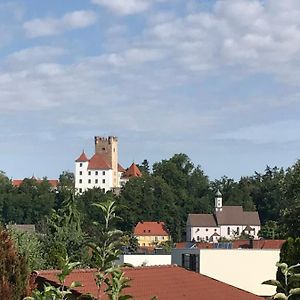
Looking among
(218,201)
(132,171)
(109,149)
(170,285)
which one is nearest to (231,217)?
(218,201)

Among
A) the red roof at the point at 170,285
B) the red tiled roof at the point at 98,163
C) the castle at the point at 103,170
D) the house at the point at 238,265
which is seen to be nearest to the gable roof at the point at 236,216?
the castle at the point at 103,170

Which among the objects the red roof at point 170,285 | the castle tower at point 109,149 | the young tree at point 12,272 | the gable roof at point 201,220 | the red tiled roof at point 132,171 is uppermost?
the castle tower at point 109,149

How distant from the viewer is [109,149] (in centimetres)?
18025

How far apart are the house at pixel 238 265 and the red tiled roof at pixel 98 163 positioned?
13755 centimetres

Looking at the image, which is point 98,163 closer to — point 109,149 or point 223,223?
point 109,149

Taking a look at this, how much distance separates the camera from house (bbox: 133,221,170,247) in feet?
456

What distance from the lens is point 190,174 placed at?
156625mm

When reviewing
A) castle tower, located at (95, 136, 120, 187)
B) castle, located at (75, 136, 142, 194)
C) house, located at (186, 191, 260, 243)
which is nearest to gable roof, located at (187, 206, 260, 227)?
house, located at (186, 191, 260, 243)

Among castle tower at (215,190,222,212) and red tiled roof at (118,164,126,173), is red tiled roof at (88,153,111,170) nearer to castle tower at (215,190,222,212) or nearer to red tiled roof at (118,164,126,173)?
red tiled roof at (118,164,126,173)

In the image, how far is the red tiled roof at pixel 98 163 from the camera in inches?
6885

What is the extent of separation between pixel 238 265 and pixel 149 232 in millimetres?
103004

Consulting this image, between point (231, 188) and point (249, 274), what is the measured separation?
120 m

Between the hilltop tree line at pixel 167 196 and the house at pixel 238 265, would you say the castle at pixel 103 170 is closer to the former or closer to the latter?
the hilltop tree line at pixel 167 196

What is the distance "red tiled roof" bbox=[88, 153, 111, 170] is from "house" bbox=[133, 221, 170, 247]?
35967mm
